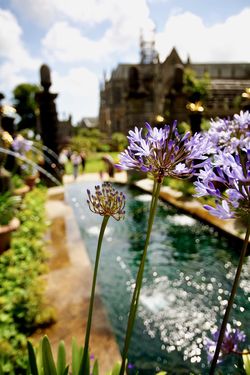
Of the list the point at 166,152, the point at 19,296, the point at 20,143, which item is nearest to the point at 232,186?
the point at 166,152

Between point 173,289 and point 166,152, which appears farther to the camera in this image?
point 173,289

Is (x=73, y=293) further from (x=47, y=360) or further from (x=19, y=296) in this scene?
(x=47, y=360)

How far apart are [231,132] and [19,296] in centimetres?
301

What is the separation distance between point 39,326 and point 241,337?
2189 mm

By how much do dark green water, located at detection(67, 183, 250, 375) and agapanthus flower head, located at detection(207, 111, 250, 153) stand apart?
3.99 feet

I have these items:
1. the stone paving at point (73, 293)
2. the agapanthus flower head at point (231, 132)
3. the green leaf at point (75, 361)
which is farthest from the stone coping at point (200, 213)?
the green leaf at point (75, 361)

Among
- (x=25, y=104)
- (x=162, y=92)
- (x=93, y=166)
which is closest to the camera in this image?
(x=93, y=166)

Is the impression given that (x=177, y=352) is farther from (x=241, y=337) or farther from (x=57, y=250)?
(x=57, y=250)

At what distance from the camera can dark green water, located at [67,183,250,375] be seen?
131 inches

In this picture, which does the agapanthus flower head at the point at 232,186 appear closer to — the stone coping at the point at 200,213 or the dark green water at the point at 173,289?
the dark green water at the point at 173,289

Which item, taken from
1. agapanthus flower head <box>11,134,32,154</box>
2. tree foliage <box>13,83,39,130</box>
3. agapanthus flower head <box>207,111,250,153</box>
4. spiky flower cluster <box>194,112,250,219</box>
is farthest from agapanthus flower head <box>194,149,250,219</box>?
tree foliage <box>13,83,39,130</box>

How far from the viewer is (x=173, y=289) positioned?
189 inches

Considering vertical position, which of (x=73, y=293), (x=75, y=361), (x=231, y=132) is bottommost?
(x=73, y=293)

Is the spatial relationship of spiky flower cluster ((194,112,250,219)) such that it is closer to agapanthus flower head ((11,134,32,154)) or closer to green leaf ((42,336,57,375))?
green leaf ((42,336,57,375))
